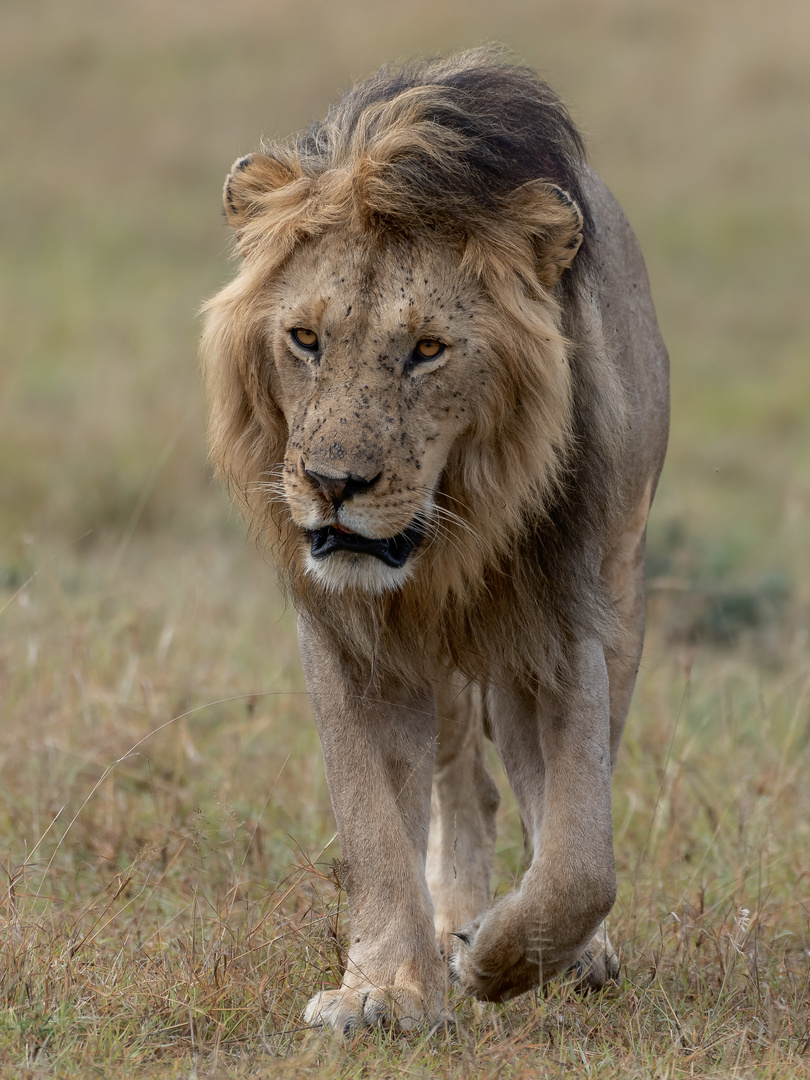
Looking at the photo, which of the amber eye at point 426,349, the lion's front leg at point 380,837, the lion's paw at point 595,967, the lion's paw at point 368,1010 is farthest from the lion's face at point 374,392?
the lion's paw at point 595,967

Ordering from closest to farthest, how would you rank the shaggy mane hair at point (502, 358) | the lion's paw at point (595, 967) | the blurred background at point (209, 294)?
the shaggy mane hair at point (502, 358)
the lion's paw at point (595, 967)
the blurred background at point (209, 294)

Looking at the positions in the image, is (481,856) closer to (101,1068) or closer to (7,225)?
(101,1068)

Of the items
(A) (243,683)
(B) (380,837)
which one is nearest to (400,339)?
(B) (380,837)

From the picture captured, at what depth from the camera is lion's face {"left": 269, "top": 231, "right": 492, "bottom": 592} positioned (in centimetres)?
284

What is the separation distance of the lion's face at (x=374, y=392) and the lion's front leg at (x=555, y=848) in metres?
0.55

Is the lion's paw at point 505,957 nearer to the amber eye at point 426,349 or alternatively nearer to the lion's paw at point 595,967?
the lion's paw at point 595,967

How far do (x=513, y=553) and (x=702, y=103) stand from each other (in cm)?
1889

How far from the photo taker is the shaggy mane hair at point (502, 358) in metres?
3.02

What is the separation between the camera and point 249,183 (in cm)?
326

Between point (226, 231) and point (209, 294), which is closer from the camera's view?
point (209, 294)

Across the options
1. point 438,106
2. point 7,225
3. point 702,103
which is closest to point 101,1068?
point 438,106

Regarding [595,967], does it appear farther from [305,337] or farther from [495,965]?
[305,337]

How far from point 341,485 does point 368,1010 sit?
3.30ft

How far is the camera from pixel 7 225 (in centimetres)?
1591
